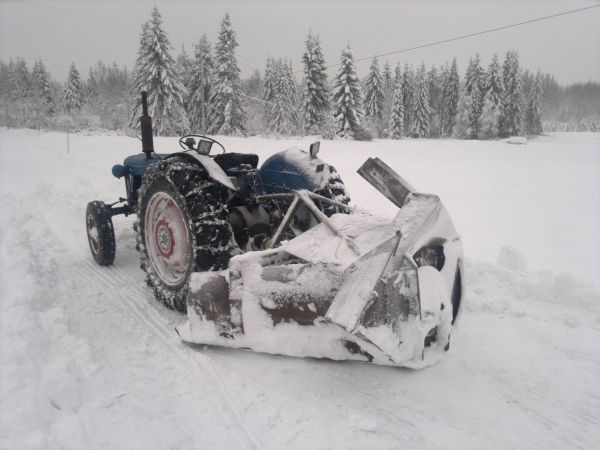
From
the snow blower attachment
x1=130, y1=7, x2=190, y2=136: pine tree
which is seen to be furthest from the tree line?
the snow blower attachment

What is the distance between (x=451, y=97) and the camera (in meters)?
62.9

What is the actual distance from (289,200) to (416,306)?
6.02ft

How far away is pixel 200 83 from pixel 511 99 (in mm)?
39268

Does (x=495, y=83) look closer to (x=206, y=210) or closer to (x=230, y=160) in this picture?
(x=230, y=160)

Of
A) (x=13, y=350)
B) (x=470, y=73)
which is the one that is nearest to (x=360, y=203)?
(x=13, y=350)

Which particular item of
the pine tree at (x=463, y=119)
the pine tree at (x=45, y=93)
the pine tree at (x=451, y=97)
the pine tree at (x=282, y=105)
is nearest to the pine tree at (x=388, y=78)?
the pine tree at (x=451, y=97)

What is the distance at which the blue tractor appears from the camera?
298 cm

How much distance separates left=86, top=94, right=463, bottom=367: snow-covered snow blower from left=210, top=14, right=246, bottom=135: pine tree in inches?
1461

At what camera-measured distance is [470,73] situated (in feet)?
185

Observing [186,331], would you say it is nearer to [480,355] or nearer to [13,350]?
[13,350]

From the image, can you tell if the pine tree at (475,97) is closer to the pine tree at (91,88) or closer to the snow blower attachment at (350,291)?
the snow blower attachment at (350,291)

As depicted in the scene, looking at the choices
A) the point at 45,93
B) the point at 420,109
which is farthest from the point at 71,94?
the point at 420,109

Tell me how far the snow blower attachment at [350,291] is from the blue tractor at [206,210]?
0.42 m

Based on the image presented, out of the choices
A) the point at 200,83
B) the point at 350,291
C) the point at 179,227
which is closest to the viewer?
the point at 350,291
